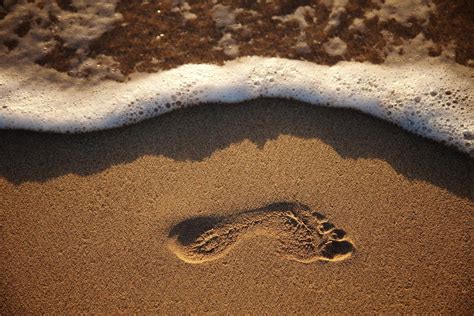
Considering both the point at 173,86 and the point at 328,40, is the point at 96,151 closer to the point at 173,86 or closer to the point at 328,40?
the point at 173,86

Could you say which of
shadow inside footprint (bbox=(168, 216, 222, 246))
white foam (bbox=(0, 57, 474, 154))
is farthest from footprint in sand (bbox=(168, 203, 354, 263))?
white foam (bbox=(0, 57, 474, 154))

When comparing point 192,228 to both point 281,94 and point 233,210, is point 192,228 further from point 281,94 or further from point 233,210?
point 281,94

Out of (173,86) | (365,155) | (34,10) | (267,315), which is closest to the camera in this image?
(267,315)

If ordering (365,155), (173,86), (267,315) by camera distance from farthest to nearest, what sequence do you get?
(173,86), (365,155), (267,315)

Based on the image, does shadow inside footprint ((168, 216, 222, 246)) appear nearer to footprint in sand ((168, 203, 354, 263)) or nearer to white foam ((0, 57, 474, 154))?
footprint in sand ((168, 203, 354, 263))

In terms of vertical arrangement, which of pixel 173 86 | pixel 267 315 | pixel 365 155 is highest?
pixel 173 86

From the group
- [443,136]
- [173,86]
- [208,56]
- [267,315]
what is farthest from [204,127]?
[443,136]

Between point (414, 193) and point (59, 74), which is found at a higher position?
point (59, 74)
